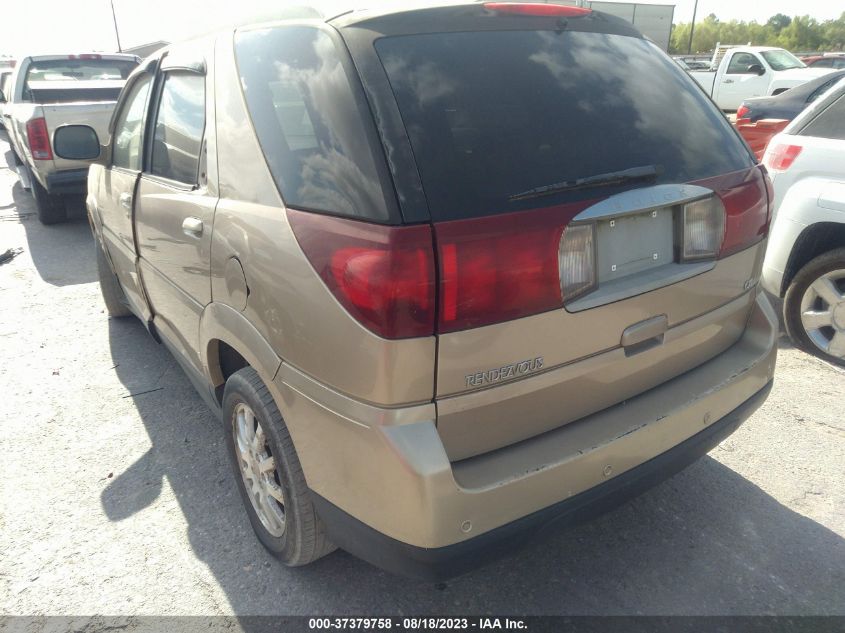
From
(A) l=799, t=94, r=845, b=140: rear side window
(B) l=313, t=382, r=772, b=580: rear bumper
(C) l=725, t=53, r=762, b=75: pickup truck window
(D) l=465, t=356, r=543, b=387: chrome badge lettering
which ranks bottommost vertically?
(C) l=725, t=53, r=762, b=75: pickup truck window

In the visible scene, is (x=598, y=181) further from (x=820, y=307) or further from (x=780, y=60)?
(x=780, y=60)

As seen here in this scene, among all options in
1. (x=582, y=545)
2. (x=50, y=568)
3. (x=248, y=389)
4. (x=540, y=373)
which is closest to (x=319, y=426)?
(x=248, y=389)

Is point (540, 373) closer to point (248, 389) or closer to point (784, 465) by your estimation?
point (248, 389)

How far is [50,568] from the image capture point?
8.47ft

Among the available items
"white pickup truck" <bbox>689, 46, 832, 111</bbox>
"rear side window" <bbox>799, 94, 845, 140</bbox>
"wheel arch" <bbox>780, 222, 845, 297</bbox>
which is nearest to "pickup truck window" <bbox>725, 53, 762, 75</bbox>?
"white pickup truck" <bbox>689, 46, 832, 111</bbox>

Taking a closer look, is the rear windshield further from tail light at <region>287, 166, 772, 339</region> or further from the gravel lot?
the gravel lot

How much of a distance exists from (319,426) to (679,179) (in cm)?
134

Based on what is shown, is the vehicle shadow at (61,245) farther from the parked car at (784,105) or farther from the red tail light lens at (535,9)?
the parked car at (784,105)

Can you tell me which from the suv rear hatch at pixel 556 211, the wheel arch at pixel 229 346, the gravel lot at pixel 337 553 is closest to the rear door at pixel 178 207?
the wheel arch at pixel 229 346

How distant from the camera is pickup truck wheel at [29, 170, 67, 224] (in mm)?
8094

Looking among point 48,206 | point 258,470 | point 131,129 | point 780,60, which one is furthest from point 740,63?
point 258,470

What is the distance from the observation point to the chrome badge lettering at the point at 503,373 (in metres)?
1.74

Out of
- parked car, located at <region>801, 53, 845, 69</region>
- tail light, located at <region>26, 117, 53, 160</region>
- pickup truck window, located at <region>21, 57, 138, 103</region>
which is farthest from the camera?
parked car, located at <region>801, 53, 845, 69</region>

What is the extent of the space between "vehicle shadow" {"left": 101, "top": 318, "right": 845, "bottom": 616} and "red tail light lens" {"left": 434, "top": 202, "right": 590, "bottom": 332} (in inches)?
29.0
